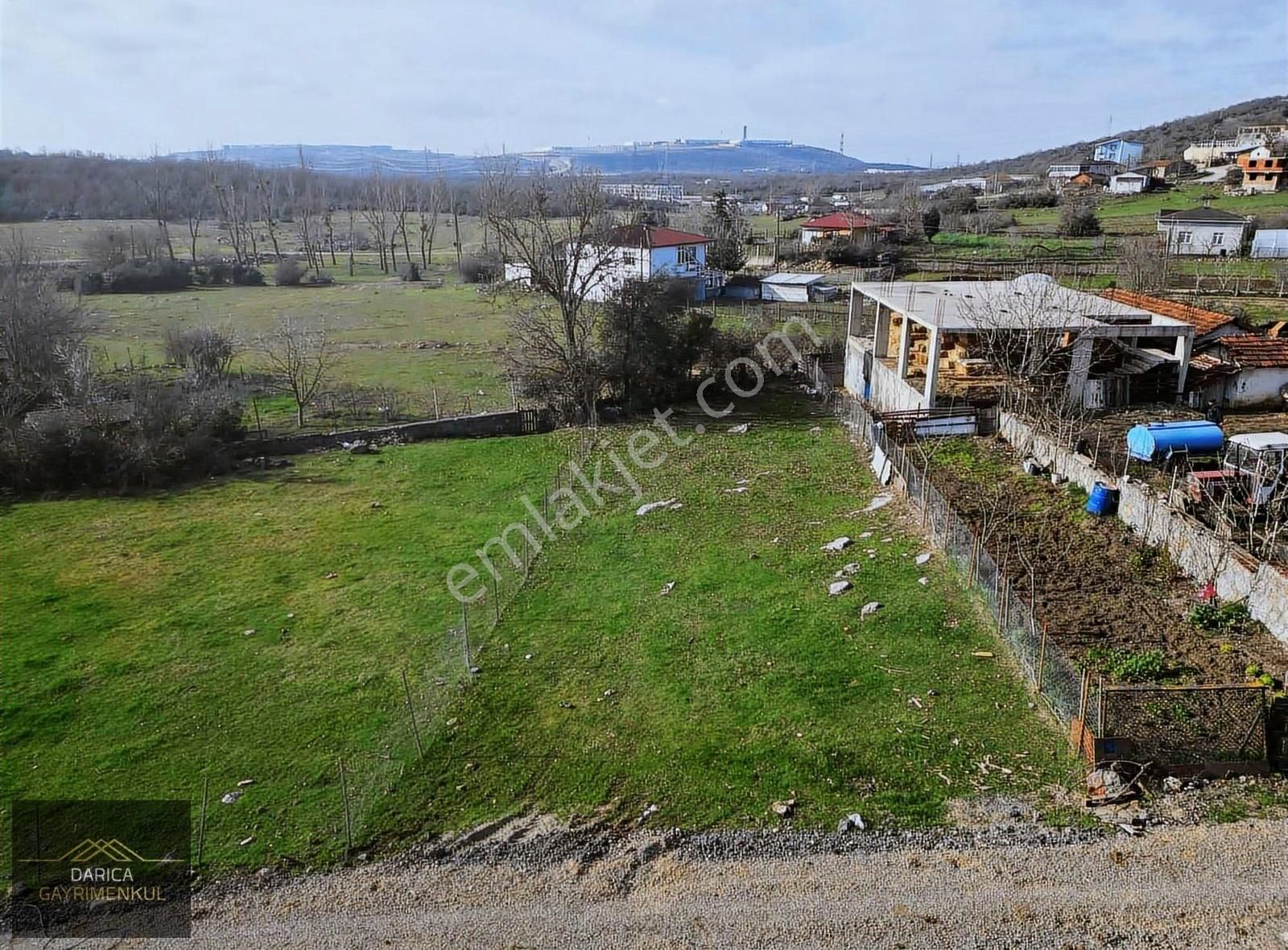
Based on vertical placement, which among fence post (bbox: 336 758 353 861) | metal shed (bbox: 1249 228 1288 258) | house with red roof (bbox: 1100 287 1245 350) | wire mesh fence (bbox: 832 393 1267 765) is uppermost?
metal shed (bbox: 1249 228 1288 258)

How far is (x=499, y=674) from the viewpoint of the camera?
43.4 ft

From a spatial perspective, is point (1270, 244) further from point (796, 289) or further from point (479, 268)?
point (479, 268)

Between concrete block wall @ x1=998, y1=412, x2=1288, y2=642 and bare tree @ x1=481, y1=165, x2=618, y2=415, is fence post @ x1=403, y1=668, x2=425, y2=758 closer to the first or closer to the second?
concrete block wall @ x1=998, y1=412, x2=1288, y2=642

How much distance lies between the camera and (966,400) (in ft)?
77.3

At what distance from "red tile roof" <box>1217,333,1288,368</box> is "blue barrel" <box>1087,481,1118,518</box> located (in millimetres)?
9714

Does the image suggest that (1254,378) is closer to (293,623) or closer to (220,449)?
(293,623)

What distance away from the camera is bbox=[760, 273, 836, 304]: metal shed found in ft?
162

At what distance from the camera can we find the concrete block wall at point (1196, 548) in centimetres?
1220

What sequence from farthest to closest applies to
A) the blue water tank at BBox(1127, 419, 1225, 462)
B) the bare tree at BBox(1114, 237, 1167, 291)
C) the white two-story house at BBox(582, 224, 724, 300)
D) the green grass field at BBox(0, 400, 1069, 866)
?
the white two-story house at BBox(582, 224, 724, 300) < the bare tree at BBox(1114, 237, 1167, 291) < the blue water tank at BBox(1127, 419, 1225, 462) < the green grass field at BBox(0, 400, 1069, 866)

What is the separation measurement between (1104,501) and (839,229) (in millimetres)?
49453

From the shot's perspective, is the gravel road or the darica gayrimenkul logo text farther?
the darica gayrimenkul logo text

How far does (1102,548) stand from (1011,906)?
28.5 feet

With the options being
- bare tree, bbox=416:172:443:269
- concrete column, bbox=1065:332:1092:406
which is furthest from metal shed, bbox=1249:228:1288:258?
bare tree, bbox=416:172:443:269

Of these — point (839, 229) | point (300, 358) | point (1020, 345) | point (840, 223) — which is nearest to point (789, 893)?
point (1020, 345)
